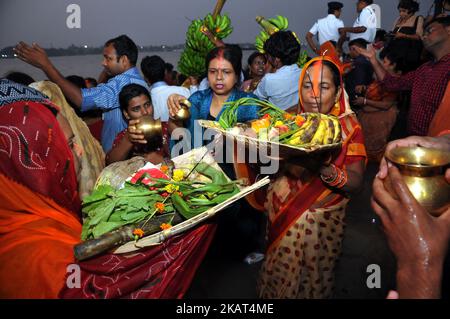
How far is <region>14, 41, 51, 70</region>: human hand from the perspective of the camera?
9.99ft

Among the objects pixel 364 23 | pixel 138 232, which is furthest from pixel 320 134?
pixel 364 23

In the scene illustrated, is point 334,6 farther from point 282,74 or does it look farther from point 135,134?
Result: point 135,134

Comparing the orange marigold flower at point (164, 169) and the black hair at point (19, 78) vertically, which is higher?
the black hair at point (19, 78)

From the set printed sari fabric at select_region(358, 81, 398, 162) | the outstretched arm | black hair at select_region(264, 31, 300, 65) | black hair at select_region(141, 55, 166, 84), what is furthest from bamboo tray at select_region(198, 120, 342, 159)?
printed sari fabric at select_region(358, 81, 398, 162)

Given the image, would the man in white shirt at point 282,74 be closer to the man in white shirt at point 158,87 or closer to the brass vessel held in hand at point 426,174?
the man in white shirt at point 158,87

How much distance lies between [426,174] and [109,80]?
9.90 ft

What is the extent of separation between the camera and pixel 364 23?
7332 millimetres

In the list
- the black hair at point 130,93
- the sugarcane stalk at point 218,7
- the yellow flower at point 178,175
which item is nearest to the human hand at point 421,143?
the yellow flower at point 178,175

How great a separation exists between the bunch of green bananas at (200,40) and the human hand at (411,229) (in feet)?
14.9

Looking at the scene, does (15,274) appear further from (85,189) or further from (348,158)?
(348,158)

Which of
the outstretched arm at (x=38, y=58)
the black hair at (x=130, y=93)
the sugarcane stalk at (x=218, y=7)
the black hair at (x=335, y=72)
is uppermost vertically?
the sugarcane stalk at (x=218, y=7)

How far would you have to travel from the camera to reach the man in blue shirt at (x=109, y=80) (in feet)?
10.1

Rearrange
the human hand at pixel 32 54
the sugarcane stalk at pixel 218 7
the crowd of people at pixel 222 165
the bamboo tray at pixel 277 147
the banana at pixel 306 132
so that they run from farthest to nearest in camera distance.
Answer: the sugarcane stalk at pixel 218 7 < the human hand at pixel 32 54 < the banana at pixel 306 132 < the bamboo tray at pixel 277 147 < the crowd of people at pixel 222 165

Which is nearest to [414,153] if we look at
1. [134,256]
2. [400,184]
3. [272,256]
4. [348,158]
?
[400,184]
